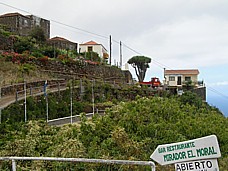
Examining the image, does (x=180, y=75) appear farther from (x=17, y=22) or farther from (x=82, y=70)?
(x=17, y=22)

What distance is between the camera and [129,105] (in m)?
9.53

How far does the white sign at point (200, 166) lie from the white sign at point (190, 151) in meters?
0.04

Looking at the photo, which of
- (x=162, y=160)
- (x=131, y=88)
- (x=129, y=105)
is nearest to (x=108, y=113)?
(x=129, y=105)

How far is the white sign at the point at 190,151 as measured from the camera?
311cm

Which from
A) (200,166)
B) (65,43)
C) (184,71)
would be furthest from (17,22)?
(200,166)

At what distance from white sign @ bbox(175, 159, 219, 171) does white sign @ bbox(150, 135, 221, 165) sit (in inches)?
1.6

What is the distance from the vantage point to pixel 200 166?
315 cm

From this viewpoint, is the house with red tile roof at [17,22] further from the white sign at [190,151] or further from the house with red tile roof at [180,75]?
the white sign at [190,151]

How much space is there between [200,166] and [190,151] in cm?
17

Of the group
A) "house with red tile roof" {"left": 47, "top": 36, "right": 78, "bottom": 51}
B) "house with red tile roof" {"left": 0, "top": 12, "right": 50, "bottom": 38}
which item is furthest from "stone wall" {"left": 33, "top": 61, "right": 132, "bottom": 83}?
"house with red tile roof" {"left": 0, "top": 12, "right": 50, "bottom": 38}

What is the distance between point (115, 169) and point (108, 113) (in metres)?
3.89

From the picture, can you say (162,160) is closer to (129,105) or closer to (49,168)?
(49,168)

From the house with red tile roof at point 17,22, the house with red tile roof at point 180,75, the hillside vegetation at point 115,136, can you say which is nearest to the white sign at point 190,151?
the hillside vegetation at point 115,136

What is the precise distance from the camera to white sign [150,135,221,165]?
3.11 m
